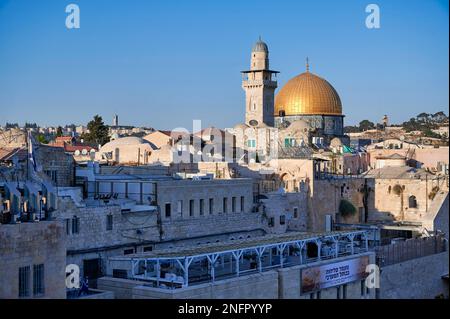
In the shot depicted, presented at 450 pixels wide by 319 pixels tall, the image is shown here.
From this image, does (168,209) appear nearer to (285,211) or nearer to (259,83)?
(285,211)

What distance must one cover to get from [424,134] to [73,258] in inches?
2734

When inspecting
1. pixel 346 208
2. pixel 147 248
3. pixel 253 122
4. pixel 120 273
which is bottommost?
pixel 120 273

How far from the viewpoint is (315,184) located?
103ft

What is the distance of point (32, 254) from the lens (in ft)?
48.1

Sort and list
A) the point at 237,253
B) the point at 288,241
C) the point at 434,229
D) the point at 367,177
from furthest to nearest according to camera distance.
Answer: the point at 367,177 < the point at 434,229 < the point at 288,241 < the point at 237,253

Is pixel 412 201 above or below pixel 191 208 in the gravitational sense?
below

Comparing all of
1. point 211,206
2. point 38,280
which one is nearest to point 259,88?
point 211,206

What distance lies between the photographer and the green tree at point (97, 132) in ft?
210

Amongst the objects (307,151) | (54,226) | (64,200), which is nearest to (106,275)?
(64,200)

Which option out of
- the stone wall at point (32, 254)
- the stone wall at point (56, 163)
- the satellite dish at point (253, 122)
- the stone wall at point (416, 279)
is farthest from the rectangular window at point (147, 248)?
the satellite dish at point (253, 122)

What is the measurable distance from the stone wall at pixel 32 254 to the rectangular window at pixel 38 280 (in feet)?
0.20

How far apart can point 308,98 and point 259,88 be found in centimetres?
383

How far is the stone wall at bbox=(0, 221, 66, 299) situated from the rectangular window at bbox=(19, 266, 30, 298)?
0.05 m

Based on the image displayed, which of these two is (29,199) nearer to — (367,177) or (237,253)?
(237,253)
